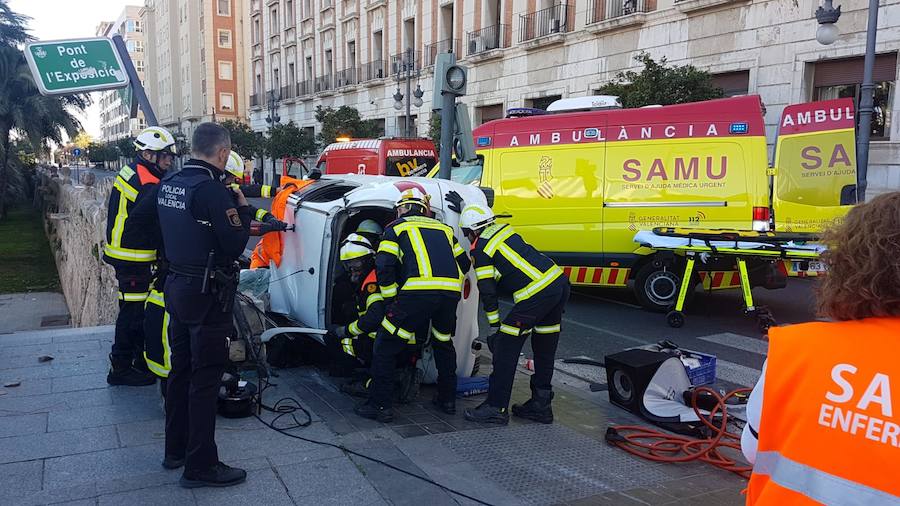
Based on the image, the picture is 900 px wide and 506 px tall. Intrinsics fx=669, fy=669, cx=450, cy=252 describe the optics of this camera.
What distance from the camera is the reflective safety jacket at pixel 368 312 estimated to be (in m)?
4.92

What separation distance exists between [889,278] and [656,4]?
19.1 metres

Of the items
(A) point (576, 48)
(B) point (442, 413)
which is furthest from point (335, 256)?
(A) point (576, 48)

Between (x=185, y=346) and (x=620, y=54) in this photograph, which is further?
(x=620, y=54)

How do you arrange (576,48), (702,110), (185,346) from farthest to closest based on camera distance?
1. (576,48)
2. (702,110)
3. (185,346)

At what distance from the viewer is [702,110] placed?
8789 mm

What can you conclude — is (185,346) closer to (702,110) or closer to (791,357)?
(791,357)

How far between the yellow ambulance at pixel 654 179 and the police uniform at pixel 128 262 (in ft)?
17.2

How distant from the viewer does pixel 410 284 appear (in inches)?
184

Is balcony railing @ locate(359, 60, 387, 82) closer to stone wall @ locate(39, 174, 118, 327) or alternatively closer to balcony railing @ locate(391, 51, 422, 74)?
balcony railing @ locate(391, 51, 422, 74)

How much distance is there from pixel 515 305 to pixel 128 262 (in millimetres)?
3013

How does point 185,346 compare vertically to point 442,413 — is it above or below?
above

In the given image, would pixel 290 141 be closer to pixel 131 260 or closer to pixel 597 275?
pixel 597 275

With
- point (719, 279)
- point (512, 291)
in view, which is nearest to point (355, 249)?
point (512, 291)

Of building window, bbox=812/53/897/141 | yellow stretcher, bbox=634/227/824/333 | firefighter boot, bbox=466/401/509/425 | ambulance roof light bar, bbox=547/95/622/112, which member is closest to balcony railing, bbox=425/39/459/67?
building window, bbox=812/53/897/141
